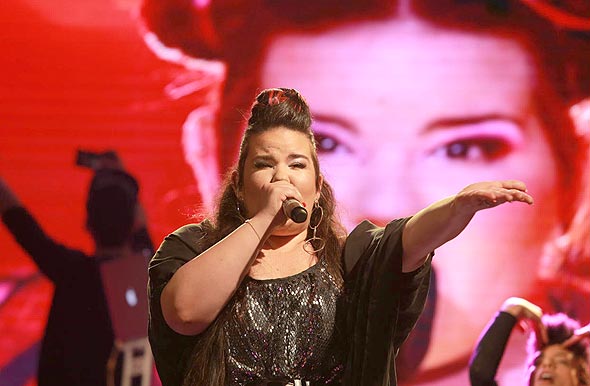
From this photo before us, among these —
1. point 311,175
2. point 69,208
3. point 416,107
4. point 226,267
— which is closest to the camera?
point 226,267

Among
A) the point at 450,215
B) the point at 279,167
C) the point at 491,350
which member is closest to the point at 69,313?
the point at 491,350

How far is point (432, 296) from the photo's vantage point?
3213mm

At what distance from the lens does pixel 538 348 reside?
3.11 m

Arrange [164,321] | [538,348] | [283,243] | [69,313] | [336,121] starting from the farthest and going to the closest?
[336,121], [538,348], [69,313], [283,243], [164,321]

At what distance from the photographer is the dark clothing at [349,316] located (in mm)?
1365

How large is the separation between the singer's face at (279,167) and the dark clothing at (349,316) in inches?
5.0

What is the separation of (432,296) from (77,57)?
5.58 feet

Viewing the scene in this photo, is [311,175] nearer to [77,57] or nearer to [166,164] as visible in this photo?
[166,164]

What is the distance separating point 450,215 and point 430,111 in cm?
211

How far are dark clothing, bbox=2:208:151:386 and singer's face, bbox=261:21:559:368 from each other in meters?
1.03

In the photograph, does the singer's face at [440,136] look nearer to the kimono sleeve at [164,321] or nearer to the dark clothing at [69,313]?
the dark clothing at [69,313]

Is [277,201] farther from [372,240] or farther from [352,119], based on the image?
[352,119]

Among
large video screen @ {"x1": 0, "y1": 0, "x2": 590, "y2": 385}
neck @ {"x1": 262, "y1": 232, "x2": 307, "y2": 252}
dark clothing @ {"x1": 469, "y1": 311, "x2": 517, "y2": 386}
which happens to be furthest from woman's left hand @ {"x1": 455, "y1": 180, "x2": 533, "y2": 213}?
dark clothing @ {"x1": 469, "y1": 311, "x2": 517, "y2": 386}

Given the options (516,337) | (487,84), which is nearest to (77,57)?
(487,84)
